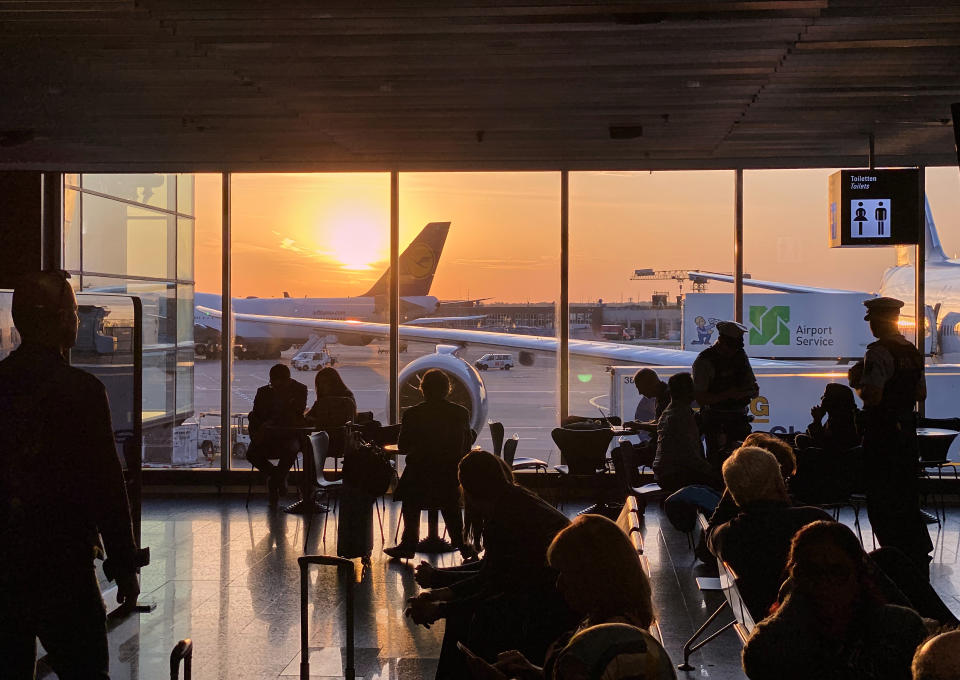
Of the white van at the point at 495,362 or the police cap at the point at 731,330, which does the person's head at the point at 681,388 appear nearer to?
the police cap at the point at 731,330

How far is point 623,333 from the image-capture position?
10758 mm

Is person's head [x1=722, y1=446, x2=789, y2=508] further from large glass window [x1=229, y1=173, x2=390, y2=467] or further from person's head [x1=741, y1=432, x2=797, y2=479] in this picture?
large glass window [x1=229, y1=173, x2=390, y2=467]

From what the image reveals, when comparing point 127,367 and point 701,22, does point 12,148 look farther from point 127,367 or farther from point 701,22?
point 701,22

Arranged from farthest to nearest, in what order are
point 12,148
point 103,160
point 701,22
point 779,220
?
point 779,220 → point 103,160 → point 12,148 → point 701,22

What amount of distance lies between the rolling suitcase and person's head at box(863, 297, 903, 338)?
11.6 feet

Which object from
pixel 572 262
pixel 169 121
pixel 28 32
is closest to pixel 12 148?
pixel 169 121

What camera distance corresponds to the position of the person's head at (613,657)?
1970 mm

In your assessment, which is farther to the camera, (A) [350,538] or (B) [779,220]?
(B) [779,220]

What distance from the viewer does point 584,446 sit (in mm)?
8109

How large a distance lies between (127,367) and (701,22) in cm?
384

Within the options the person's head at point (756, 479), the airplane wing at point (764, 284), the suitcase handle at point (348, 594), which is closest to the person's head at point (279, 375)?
the airplane wing at point (764, 284)

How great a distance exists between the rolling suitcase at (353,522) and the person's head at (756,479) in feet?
10.8

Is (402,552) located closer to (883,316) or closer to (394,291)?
(883,316)

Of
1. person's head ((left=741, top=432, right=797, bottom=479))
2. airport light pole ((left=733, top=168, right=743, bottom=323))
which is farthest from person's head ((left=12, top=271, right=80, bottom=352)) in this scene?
airport light pole ((left=733, top=168, right=743, bottom=323))
